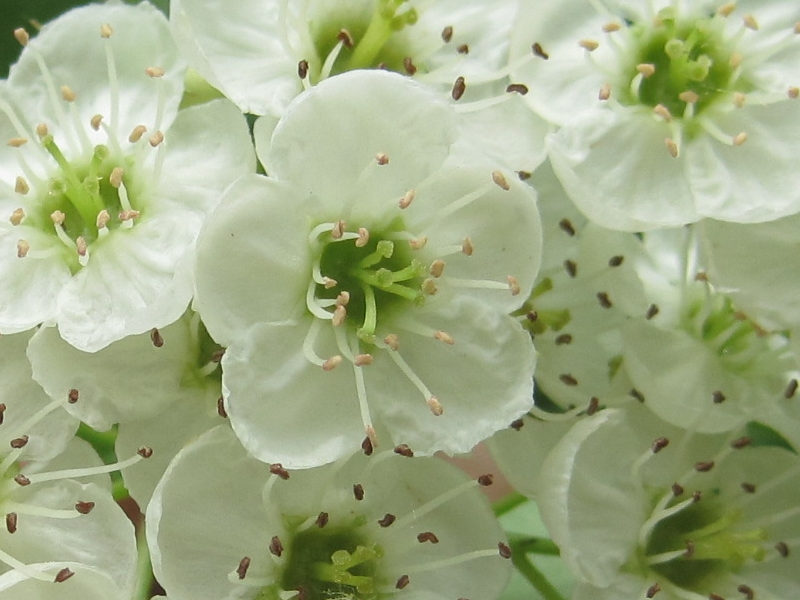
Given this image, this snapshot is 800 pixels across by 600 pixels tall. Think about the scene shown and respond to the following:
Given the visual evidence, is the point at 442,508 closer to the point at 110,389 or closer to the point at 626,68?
the point at 110,389

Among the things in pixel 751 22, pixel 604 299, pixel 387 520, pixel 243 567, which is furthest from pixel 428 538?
pixel 751 22

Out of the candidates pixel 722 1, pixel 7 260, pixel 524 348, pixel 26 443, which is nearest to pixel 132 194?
pixel 7 260

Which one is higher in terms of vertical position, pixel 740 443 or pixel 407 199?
pixel 407 199

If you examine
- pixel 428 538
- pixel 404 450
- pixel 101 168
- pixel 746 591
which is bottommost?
pixel 746 591

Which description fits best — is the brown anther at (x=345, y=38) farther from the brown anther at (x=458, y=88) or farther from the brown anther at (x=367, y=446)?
the brown anther at (x=367, y=446)

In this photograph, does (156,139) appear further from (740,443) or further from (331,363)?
(740,443)

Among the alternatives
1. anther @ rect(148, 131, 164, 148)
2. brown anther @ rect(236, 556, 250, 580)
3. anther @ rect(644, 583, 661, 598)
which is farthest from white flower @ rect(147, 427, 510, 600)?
anther @ rect(148, 131, 164, 148)

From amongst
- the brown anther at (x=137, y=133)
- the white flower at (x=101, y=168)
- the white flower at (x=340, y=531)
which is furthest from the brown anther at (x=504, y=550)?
the brown anther at (x=137, y=133)
